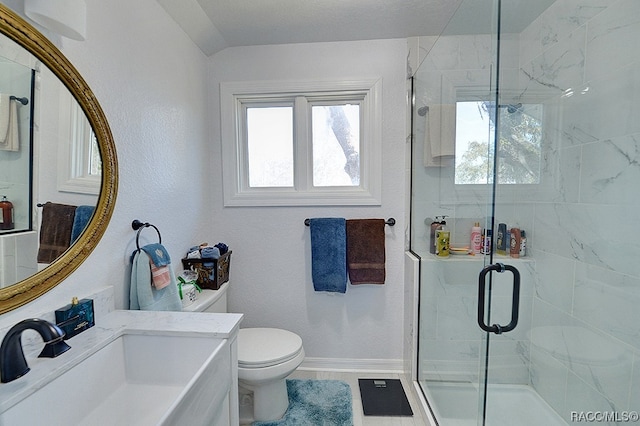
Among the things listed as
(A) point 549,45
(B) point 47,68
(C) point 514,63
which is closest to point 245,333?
(B) point 47,68

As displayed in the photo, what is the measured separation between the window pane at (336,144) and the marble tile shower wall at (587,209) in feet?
3.49

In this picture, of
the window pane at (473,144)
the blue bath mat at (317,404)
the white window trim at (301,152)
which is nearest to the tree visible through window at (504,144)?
the window pane at (473,144)

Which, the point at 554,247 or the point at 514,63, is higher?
the point at 514,63

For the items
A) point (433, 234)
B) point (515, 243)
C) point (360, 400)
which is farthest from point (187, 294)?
point (515, 243)

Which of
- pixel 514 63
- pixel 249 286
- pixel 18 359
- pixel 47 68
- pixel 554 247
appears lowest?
pixel 249 286

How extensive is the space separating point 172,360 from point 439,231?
1.58 meters

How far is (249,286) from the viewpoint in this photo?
216 centimetres

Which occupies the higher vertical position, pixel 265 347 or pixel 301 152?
pixel 301 152

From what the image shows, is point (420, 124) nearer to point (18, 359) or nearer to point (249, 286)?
point (249, 286)

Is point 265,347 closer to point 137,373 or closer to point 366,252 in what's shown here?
point 137,373

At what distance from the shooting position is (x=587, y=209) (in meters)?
1.38

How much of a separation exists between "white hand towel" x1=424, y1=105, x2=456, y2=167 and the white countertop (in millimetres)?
1480

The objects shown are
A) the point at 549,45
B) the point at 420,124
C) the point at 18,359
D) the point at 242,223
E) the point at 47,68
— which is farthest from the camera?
the point at 242,223

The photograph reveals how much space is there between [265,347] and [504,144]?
1.78 m
